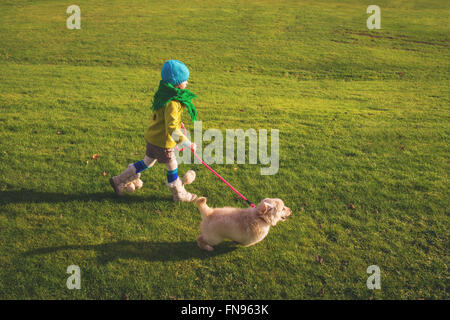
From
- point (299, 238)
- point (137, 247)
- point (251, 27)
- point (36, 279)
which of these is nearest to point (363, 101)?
point (299, 238)

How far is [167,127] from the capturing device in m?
5.23

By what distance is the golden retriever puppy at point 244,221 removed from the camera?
4504mm

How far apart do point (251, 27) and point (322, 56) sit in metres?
7.00

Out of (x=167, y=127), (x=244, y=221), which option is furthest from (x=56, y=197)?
(x=244, y=221)

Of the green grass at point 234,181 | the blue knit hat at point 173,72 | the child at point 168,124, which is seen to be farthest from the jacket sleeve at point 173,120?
the green grass at point 234,181

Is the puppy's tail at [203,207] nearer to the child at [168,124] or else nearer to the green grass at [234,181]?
the green grass at [234,181]

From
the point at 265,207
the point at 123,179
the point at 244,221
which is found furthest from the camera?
the point at 123,179

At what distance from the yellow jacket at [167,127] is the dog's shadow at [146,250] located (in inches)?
63.8

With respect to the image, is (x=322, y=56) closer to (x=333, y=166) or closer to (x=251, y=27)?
(x=251, y=27)

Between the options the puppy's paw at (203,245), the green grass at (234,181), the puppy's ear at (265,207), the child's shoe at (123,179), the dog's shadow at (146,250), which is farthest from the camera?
the child's shoe at (123,179)

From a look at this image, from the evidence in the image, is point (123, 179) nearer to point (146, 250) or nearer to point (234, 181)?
point (146, 250)

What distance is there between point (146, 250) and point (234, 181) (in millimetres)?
2399

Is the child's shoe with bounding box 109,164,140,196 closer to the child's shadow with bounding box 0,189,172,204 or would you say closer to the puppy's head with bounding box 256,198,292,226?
the child's shadow with bounding box 0,189,172,204

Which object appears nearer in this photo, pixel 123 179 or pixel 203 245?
pixel 203 245
